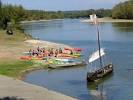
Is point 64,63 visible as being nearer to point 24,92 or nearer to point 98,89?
point 98,89

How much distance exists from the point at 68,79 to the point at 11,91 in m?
13.9

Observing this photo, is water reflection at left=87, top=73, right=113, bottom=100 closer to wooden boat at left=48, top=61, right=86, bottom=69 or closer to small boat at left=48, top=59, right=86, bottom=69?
wooden boat at left=48, top=61, right=86, bottom=69

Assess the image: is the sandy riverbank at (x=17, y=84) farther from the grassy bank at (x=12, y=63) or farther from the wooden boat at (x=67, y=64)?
the wooden boat at (x=67, y=64)

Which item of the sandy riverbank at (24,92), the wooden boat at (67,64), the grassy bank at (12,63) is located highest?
the sandy riverbank at (24,92)

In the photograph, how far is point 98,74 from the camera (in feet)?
172

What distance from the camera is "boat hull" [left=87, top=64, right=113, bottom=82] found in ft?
167

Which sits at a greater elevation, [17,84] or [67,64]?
[17,84]

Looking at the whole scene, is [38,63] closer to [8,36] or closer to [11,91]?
[11,91]

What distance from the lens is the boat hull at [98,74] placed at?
Answer: 5097 cm

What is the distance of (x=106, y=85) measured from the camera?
4991 centimetres

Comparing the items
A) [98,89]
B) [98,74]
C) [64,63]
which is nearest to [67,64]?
[64,63]

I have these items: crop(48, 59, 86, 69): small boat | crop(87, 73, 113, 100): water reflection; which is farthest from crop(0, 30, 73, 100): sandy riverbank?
crop(87, 73, 113, 100): water reflection

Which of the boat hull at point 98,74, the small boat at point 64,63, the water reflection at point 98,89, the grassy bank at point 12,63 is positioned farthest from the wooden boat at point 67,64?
the water reflection at point 98,89

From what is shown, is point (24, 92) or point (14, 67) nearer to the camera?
point (24, 92)
